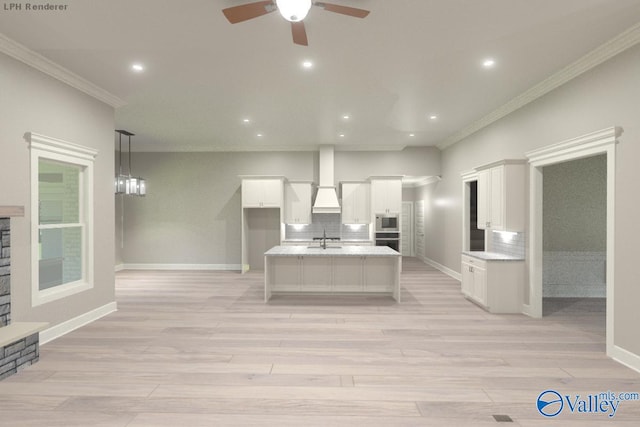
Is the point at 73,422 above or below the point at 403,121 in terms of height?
below

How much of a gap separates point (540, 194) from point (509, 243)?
93 cm

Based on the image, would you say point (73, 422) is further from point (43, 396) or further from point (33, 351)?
point (33, 351)

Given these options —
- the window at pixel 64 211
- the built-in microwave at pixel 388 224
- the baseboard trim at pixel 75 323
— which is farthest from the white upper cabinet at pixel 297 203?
the window at pixel 64 211

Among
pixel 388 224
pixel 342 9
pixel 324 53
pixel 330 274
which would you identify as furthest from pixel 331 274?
pixel 342 9

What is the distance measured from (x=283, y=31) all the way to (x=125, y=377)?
3366 mm

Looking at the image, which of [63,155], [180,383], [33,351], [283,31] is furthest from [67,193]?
[283,31]

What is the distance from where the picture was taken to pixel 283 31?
3111 mm

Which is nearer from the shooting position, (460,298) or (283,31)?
(283,31)

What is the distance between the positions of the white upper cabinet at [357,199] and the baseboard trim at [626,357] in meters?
5.27

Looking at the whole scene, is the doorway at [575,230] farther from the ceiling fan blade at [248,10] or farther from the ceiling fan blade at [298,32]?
the ceiling fan blade at [248,10]

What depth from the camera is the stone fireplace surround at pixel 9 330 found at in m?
2.90

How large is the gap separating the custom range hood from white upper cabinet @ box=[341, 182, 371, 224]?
0.95 feet

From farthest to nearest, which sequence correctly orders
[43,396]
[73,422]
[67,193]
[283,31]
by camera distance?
[67,193]
[283,31]
[43,396]
[73,422]

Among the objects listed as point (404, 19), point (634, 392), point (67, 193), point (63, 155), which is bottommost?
point (634, 392)
